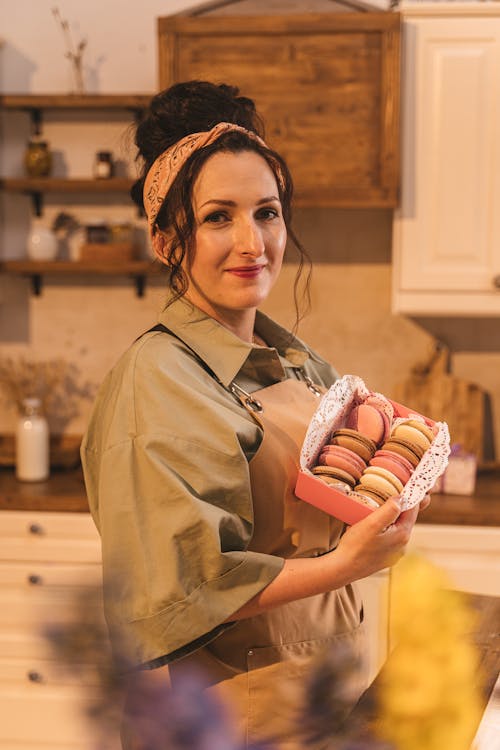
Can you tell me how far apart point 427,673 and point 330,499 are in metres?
0.66

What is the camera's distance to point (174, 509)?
1120mm

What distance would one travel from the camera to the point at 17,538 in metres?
2.79

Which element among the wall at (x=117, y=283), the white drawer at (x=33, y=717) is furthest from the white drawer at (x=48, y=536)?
the wall at (x=117, y=283)

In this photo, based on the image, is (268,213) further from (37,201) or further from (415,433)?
(37,201)

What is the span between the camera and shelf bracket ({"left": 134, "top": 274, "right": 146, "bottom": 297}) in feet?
10.9

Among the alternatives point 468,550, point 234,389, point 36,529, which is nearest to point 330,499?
point 234,389

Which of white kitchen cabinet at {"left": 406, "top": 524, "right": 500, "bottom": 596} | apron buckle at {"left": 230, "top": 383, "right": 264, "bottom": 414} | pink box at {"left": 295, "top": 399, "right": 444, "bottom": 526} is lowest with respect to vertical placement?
white kitchen cabinet at {"left": 406, "top": 524, "right": 500, "bottom": 596}

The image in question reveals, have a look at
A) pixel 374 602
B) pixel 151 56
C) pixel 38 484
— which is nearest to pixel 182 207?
pixel 374 602

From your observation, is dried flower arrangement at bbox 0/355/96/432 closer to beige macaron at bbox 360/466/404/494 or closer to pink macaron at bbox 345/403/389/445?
pink macaron at bbox 345/403/389/445

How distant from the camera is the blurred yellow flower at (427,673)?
0.51m

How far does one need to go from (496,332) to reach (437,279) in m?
0.49

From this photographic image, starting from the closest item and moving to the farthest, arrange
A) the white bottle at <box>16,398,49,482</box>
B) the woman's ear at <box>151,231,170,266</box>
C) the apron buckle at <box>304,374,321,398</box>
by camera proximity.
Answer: the woman's ear at <box>151,231,170,266</box>
the apron buckle at <box>304,374,321,398</box>
the white bottle at <box>16,398,49,482</box>

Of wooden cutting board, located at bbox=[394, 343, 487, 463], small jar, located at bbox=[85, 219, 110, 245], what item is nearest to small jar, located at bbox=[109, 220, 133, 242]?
small jar, located at bbox=[85, 219, 110, 245]

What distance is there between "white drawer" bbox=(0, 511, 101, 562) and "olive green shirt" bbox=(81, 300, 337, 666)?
4.94ft
